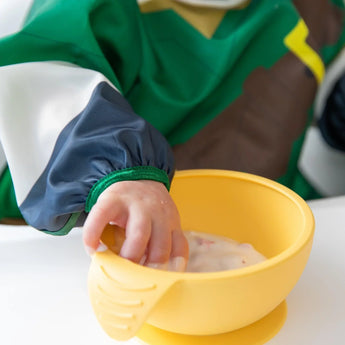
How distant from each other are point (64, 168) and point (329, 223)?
0.91 feet

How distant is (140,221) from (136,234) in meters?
0.01

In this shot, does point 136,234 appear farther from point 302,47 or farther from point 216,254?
point 302,47

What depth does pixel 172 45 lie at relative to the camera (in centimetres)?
68

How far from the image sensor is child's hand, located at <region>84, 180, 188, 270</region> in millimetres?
373

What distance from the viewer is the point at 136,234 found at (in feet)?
1.23

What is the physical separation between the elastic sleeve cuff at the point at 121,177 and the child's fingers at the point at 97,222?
35 mm

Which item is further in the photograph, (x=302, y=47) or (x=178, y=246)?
(x=302, y=47)

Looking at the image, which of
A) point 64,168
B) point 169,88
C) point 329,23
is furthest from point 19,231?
point 329,23

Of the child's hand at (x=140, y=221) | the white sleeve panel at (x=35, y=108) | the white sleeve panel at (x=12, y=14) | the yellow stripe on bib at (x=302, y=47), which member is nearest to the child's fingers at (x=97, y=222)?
the child's hand at (x=140, y=221)

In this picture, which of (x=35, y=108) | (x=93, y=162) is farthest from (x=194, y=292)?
(x=35, y=108)

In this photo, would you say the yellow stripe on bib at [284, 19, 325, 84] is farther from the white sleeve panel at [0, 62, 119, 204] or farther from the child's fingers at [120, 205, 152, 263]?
the child's fingers at [120, 205, 152, 263]

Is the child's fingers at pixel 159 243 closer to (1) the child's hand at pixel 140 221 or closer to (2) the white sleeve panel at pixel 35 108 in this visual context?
(1) the child's hand at pixel 140 221

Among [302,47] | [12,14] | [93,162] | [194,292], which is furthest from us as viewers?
[302,47]

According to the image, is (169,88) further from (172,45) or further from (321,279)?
(321,279)
